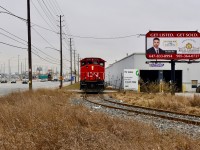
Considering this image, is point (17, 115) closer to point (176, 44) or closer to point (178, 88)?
point (176, 44)

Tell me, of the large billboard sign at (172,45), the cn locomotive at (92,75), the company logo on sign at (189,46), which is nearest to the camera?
the cn locomotive at (92,75)

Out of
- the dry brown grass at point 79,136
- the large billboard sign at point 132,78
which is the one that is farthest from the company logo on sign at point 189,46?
the dry brown grass at point 79,136

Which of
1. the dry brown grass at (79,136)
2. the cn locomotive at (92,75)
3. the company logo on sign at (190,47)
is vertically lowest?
the dry brown grass at (79,136)

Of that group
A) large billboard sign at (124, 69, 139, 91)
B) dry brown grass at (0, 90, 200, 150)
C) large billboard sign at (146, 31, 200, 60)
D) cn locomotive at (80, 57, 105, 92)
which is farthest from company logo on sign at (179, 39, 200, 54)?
dry brown grass at (0, 90, 200, 150)

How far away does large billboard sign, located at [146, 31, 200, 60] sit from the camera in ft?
115

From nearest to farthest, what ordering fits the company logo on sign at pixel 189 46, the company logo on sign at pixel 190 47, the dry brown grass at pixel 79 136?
the dry brown grass at pixel 79 136
the company logo on sign at pixel 190 47
the company logo on sign at pixel 189 46

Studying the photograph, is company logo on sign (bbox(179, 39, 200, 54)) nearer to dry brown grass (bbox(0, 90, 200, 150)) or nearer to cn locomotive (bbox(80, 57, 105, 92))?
cn locomotive (bbox(80, 57, 105, 92))

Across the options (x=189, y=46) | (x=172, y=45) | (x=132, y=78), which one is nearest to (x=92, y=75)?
(x=132, y=78)

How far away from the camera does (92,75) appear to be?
111ft

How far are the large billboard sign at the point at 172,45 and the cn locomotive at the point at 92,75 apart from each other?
19.1 ft

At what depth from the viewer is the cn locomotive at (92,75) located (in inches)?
1330

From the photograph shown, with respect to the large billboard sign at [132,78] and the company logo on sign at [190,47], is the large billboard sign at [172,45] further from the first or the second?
the large billboard sign at [132,78]

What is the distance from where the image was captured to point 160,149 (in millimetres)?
5672

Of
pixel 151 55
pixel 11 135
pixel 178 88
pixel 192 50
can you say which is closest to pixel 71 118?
pixel 11 135
